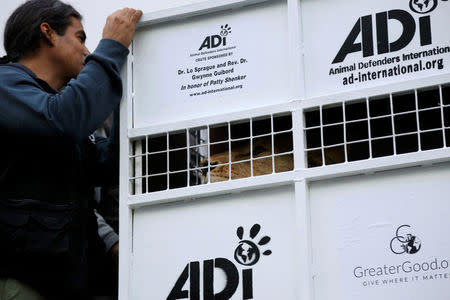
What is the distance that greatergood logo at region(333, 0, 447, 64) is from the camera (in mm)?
3112

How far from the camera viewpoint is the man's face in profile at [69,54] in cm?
381

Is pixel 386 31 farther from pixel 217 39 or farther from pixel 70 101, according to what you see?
pixel 70 101

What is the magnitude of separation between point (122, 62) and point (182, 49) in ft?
Result: 0.80

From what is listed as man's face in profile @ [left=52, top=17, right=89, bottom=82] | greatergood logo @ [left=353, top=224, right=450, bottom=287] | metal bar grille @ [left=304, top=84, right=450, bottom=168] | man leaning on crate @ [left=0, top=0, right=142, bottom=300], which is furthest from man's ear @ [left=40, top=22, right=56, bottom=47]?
greatergood logo @ [left=353, top=224, right=450, bottom=287]

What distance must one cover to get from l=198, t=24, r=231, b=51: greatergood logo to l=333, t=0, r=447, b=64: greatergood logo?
18.5 inches

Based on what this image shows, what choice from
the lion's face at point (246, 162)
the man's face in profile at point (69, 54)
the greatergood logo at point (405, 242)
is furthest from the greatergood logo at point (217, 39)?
the greatergood logo at point (405, 242)

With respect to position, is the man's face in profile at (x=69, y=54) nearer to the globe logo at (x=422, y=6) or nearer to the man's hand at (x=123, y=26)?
the man's hand at (x=123, y=26)

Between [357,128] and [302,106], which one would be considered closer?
[302,106]

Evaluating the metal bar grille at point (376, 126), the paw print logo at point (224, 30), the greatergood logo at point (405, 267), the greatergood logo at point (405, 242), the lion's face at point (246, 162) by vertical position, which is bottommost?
the greatergood logo at point (405, 267)

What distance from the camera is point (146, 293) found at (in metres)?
3.33

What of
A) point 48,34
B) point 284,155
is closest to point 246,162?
point 284,155

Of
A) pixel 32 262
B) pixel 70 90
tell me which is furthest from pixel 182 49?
pixel 32 262

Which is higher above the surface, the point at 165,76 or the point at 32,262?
the point at 165,76

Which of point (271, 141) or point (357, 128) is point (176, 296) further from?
point (357, 128)
